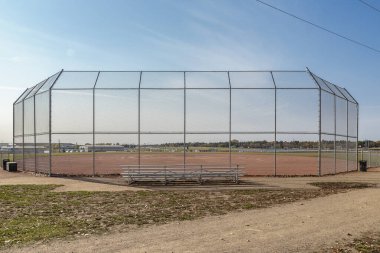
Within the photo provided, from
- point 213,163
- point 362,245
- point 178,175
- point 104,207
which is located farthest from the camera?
point 213,163

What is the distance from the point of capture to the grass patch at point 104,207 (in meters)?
8.20

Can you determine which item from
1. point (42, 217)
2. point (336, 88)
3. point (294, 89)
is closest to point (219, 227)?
point (42, 217)

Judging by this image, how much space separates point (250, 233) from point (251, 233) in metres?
0.02

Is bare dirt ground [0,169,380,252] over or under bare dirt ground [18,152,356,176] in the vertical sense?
over

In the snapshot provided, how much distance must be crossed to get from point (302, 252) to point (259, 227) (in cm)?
185

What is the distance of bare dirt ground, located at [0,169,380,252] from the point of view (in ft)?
22.2

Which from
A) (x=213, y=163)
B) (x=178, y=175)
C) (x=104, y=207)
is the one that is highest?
(x=178, y=175)

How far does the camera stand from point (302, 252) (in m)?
6.48

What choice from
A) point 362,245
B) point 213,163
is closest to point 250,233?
point 362,245

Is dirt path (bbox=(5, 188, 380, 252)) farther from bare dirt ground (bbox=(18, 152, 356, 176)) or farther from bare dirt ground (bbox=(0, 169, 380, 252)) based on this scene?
bare dirt ground (bbox=(18, 152, 356, 176))

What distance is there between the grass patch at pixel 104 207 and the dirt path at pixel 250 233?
26.9 inches

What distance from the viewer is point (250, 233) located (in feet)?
25.5

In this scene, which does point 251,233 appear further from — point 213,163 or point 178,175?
point 213,163

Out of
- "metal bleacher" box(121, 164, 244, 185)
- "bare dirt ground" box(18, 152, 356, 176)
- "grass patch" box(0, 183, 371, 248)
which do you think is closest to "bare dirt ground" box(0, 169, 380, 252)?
"grass patch" box(0, 183, 371, 248)
